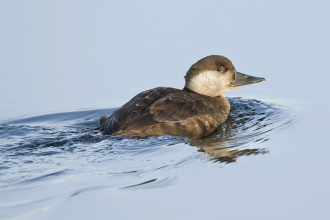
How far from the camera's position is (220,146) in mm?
7809

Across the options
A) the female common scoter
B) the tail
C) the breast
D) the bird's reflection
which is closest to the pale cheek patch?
the female common scoter

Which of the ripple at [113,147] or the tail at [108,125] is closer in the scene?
the ripple at [113,147]

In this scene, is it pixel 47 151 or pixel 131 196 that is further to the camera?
pixel 47 151

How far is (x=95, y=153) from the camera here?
7383mm

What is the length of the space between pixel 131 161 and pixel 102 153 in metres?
0.43

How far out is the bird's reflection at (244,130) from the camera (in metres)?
7.56

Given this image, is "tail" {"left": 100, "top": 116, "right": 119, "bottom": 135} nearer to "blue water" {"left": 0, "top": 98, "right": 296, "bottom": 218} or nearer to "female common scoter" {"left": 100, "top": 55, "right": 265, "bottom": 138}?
"female common scoter" {"left": 100, "top": 55, "right": 265, "bottom": 138}

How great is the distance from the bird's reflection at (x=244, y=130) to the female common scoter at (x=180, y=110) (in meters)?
0.17

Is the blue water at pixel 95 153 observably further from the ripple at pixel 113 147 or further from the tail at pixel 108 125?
the tail at pixel 108 125

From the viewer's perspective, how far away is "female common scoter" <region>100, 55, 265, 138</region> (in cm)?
784

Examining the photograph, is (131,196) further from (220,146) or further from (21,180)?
(220,146)

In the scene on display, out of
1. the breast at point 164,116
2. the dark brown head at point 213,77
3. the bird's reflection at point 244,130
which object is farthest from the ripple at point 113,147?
the dark brown head at point 213,77

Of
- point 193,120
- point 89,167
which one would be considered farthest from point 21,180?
point 193,120

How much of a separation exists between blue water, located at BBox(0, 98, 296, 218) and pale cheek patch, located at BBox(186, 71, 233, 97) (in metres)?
0.42
